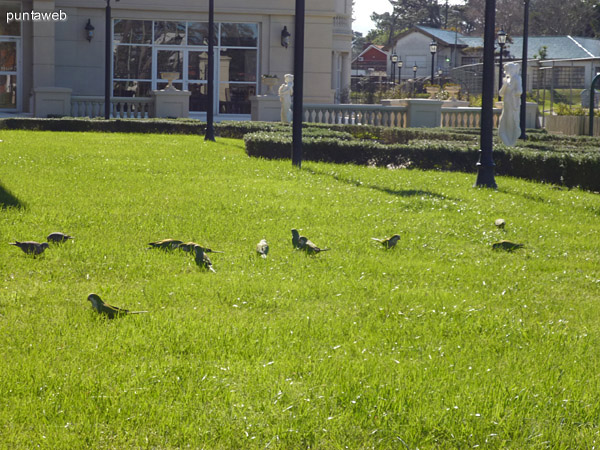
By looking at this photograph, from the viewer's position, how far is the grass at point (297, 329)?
129 inches

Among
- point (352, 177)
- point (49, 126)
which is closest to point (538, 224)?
point (352, 177)

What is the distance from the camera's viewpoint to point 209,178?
37.7 ft

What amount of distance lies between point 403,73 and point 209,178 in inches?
2727

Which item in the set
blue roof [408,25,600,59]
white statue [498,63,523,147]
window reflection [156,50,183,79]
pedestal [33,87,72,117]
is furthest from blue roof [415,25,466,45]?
white statue [498,63,523,147]

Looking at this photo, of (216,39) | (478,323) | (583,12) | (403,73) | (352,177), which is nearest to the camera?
(478,323)

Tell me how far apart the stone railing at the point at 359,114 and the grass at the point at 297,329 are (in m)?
18.4

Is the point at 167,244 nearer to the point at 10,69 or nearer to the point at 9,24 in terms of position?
the point at 10,69

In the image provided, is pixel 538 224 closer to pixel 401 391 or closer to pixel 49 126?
pixel 401 391

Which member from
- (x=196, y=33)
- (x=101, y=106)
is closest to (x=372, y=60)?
(x=196, y=33)

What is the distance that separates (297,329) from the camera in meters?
4.55

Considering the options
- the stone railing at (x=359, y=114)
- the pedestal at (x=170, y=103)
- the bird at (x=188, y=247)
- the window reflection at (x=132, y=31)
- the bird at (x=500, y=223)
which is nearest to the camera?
the bird at (x=188, y=247)

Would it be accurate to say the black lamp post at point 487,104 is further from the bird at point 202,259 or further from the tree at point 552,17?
the tree at point 552,17

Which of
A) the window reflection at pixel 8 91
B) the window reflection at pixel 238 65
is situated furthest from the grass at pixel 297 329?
the window reflection at pixel 8 91

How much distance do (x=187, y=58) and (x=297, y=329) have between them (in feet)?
100
